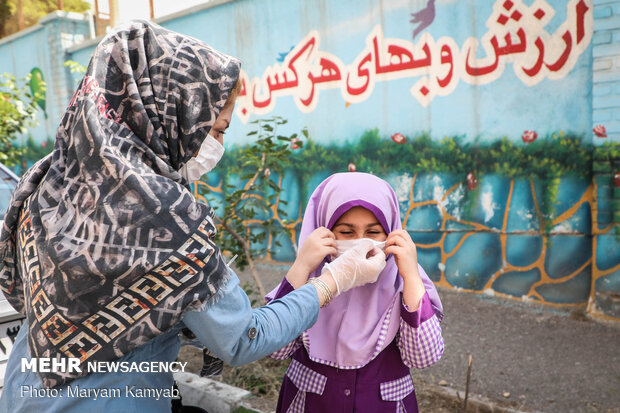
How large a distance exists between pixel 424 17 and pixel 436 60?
0.40 m

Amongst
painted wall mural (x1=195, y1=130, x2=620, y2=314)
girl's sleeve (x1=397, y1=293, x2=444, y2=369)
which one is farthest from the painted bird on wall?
girl's sleeve (x1=397, y1=293, x2=444, y2=369)

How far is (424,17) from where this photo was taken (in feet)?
14.4

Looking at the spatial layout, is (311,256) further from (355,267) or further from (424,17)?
(424,17)

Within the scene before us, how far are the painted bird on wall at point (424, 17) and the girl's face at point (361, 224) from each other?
327 cm

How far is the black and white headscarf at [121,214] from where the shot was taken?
3.29 feet

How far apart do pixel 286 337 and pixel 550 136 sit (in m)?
3.42

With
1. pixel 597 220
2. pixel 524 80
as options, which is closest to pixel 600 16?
pixel 524 80

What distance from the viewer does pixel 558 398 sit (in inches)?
109

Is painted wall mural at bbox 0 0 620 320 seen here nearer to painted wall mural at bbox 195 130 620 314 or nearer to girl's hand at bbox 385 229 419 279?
painted wall mural at bbox 195 130 620 314

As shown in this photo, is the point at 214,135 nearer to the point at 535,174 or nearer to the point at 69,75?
the point at 535,174

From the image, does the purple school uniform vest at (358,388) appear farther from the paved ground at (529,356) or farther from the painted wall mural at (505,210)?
the painted wall mural at (505,210)

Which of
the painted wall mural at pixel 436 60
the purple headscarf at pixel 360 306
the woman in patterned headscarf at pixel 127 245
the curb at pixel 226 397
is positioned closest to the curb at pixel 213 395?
the curb at pixel 226 397

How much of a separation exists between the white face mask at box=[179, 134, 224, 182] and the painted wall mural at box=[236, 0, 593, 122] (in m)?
3.37

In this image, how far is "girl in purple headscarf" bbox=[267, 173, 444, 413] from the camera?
1.51 metres
